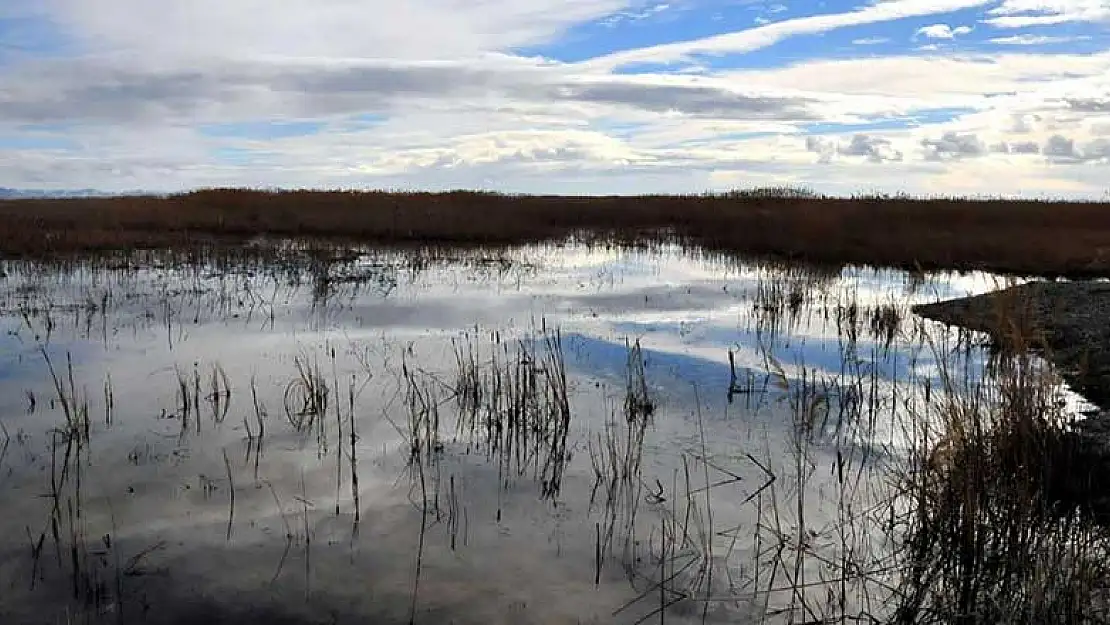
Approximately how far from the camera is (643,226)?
34.4m

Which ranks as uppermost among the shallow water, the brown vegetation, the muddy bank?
the brown vegetation

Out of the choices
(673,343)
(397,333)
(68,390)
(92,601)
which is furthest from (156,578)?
(673,343)

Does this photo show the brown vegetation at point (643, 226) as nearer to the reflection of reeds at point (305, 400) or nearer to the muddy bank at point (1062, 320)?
the muddy bank at point (1062, 320)

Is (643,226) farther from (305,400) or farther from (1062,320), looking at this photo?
(305,400)

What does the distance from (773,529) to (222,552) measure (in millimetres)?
3675

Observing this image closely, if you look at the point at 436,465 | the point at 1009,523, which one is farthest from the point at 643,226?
the point at 1009,523

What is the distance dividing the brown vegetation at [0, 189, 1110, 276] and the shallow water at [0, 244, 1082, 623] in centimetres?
1012

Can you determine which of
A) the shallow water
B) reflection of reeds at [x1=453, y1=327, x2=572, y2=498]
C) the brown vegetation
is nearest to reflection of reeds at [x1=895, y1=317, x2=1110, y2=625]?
the shallow water

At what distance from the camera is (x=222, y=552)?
5660mm

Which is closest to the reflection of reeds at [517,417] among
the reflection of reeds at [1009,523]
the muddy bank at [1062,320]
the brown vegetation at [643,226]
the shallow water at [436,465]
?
the shallow water at [436,465]

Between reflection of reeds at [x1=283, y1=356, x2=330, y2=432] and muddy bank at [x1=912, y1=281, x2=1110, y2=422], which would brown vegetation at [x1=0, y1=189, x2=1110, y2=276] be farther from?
reflection of reeds at [x1=283, y1=356, x2=330, y2=432]

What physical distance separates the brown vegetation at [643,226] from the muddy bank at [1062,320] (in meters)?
7.27

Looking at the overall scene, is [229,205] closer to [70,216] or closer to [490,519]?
[70,216]

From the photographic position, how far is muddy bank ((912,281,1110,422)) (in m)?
9.25
